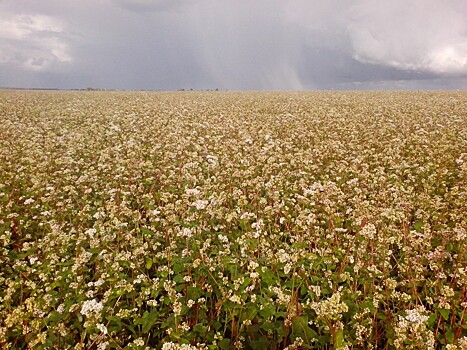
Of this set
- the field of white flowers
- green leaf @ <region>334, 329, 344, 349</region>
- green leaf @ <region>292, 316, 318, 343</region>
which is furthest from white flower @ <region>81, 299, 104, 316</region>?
green leaf @ <region>334, 329, 344, 349</region>

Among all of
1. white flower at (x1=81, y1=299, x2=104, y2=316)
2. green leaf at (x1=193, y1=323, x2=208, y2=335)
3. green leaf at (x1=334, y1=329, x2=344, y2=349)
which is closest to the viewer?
green leaf at (x1=334, y1=329, x2=344, y2=349)

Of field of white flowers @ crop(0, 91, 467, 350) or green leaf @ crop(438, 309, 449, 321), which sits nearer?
green leaf @ crop(438, 309, 449, 321)

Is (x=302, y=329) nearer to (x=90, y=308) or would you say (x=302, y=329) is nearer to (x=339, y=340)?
(x=339, y=340)

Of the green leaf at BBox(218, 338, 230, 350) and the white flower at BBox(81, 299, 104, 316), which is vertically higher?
the white flower at BBox(81, 299, 104, 316)

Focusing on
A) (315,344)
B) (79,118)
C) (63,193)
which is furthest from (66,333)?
(79,118)

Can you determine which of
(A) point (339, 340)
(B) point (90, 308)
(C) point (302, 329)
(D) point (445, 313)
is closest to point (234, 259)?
(C) point (302, 329)

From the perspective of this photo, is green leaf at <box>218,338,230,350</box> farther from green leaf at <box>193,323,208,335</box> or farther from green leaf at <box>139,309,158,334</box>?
Answer: green leaf at <box>139,309,158,334</box>

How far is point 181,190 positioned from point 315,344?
14.7 ft

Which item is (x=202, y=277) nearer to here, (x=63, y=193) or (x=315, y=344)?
(x=315, y=344)

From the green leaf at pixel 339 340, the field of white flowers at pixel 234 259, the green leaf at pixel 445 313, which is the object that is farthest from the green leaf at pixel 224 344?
the green leaf at pixel 445 313

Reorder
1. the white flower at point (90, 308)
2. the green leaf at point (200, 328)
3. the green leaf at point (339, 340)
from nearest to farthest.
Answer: the green leaf at point (339, 340) → the white flower at point (90, 308) → the green leaf at point (200, 328)

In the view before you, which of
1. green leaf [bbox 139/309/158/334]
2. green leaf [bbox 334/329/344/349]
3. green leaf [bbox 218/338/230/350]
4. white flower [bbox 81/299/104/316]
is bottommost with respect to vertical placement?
green leaf [bbox 218/338/230/350]

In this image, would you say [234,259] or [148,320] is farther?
[234,259]

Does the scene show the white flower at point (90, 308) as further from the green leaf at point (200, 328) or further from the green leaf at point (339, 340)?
the green leaf at point (339, 340)
